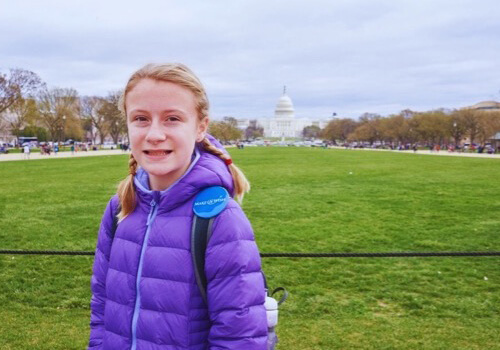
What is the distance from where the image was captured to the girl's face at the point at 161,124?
2205mm

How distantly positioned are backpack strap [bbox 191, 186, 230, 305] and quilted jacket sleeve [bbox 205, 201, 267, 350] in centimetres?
3

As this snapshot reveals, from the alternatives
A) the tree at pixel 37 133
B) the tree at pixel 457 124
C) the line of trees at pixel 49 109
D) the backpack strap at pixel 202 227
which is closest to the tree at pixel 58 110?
the line of trees at pixel 49 109

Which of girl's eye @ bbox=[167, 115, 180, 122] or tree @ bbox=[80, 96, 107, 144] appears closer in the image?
girl's eye @ bbox=[167, 115, 180, 122]

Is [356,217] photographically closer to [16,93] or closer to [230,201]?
[230,201]

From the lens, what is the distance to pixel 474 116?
271 feet

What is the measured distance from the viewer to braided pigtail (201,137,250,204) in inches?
94.6

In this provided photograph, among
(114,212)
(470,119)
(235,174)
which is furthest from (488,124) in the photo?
(114,212)

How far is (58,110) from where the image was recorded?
74.0 meters

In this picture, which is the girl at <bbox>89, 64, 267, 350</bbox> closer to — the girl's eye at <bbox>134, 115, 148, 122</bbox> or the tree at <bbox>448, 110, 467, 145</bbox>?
the girl's eye at <bbox>134, 115, 148, 122</bbox>

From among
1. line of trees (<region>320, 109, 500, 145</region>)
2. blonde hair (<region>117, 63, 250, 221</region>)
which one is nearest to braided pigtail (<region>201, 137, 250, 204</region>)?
blonde hair (<region>117, 63, 250, 221</region>)

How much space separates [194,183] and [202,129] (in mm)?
306

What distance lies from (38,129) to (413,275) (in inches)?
3824

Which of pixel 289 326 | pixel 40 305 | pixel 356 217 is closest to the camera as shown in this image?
pixel 289 326

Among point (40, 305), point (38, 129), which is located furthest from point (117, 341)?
point (38, 129)
